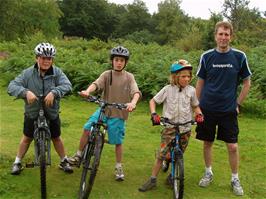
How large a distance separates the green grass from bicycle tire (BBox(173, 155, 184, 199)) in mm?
297

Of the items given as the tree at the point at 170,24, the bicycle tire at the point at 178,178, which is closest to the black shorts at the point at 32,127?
the bicycle tire at the point at 178,178

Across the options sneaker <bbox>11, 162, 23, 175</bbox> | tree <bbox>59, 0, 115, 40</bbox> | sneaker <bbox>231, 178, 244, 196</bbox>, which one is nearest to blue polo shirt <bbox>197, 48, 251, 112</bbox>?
sneaker <bbox>231, 178, 244, 196</bbox>

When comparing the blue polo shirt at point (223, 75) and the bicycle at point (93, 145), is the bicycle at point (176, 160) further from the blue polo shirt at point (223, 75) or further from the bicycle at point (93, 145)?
the bicycle at point (93, 145)

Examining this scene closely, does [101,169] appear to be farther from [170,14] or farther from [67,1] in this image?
[67,1]

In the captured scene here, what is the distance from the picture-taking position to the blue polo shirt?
5750mm

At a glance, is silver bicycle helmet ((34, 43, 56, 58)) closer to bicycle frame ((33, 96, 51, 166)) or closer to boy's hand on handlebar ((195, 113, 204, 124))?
bicycle frame ((33, 96, 51, 166))

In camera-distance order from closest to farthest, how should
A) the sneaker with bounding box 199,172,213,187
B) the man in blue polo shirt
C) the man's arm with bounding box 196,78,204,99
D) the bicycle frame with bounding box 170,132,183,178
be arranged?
the bicycle frame with bounding box 170,132,183,178 → the man in blue polo shirt → the man's arm with bounding box 196,78,204,99 → the sneaker with bounding box 199,172,213,187

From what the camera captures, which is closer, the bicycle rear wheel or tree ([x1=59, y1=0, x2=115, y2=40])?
the bicycle rear wheel

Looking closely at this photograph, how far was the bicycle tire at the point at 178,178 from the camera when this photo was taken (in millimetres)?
5359

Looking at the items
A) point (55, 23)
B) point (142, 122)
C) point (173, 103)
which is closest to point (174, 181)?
point (173, 103)

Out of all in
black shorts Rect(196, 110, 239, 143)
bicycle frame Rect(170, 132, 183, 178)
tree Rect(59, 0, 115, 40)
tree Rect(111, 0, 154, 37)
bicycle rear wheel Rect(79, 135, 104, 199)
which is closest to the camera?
bicycle rear wheel Rect(79, 135, 104, 199)

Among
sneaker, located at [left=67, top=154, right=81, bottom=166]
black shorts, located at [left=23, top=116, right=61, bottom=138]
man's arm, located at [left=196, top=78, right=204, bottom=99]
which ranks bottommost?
sneaker, located at [left=67, top=154, right=81, bottom=166]

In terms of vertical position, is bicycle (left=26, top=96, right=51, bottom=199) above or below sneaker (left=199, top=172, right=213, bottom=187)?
above

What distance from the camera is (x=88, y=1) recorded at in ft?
262
